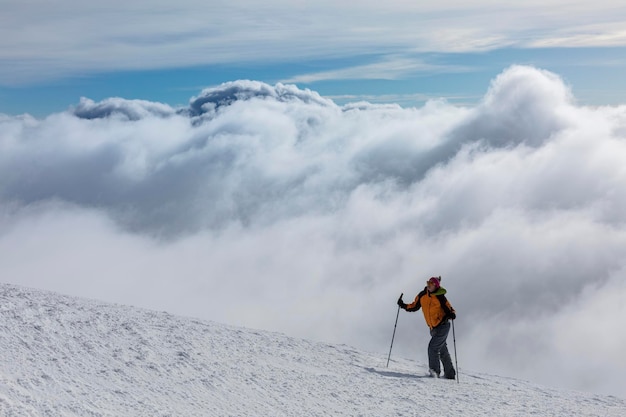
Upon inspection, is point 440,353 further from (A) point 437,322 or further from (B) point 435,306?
(B) point 435,306

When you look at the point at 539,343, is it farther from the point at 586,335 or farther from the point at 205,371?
the point at 205,371

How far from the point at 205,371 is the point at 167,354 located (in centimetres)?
79

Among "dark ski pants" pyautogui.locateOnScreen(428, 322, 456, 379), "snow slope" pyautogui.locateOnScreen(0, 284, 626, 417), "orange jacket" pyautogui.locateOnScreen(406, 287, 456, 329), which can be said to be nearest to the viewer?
"snow slope" pyautogui.locateOnScreen(0, 284, 626, 417)

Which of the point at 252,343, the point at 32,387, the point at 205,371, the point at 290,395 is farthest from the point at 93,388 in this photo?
the point at 252,343

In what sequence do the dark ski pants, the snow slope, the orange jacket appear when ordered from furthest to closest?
the orange jacket → the dark ski pants → the snow slope

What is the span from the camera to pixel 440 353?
32.0 feet

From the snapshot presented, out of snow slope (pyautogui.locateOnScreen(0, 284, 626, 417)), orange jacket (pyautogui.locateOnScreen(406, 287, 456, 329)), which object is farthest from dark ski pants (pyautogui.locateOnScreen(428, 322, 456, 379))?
snow slope (pyautogui.locateOnScreen(0, 284, 626, 417))

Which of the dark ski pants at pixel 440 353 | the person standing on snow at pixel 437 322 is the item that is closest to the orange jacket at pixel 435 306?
the person standing on snow at pixel 437 322

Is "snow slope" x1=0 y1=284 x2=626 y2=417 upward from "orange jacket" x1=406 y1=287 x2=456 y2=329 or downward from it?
downward

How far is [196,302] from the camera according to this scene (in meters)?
189

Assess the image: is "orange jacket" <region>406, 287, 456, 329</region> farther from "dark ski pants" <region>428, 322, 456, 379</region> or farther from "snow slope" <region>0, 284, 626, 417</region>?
"snow slope" <region>0, 284, 626, 417</region>

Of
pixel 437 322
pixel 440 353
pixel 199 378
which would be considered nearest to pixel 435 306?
pixel 437 322

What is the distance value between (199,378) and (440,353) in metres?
4.42

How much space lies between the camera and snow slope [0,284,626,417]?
20.8ft
